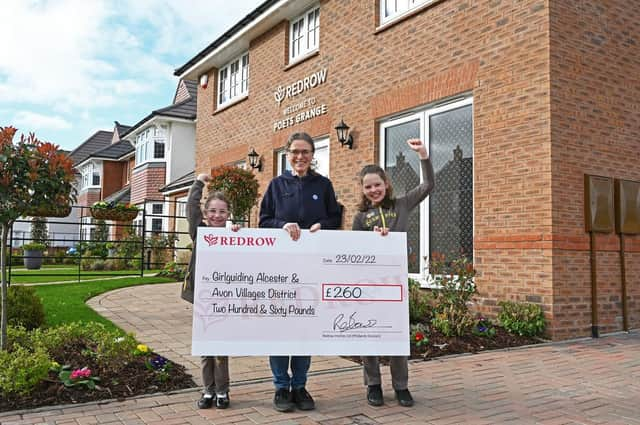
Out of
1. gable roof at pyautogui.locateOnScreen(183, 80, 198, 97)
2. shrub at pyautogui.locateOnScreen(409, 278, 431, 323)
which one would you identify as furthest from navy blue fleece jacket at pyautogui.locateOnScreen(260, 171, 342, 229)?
gable roof at pyautogui.locateOnScreen(183, 80, 198, 97)

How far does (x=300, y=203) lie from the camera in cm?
388

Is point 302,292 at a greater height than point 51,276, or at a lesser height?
greater

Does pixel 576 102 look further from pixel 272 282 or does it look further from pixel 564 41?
pixel 272 282

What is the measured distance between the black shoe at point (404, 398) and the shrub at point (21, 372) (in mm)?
2533

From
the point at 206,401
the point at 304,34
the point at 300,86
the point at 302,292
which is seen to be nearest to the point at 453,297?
the point at 302,292

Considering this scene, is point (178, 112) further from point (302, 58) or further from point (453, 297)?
point (453, 297)

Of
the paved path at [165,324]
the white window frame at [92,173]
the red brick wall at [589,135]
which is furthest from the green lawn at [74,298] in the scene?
the white window frame at [92,173]

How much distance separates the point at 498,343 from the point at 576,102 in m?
3.07

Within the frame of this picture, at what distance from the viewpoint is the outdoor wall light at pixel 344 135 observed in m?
9.58

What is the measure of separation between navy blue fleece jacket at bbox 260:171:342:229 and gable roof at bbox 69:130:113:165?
141 ft

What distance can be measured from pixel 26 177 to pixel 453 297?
14.9 feet

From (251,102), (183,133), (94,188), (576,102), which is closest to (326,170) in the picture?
(251,102)

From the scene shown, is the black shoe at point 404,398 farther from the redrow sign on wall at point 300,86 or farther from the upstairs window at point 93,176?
the upstairs window at point 93,176
